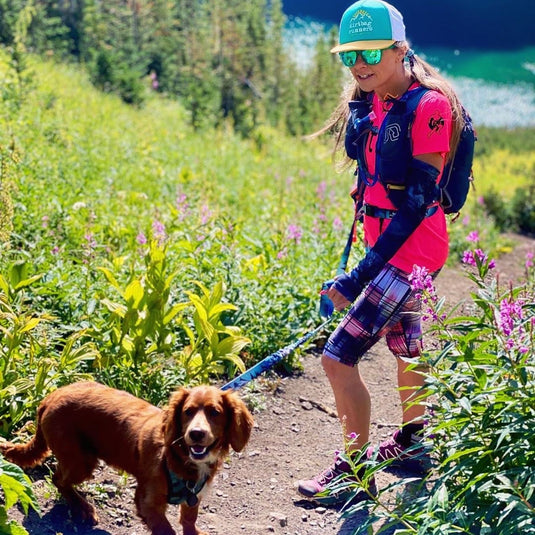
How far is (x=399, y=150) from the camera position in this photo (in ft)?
12.0

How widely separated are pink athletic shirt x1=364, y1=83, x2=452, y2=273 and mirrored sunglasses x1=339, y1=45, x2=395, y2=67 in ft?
0.75

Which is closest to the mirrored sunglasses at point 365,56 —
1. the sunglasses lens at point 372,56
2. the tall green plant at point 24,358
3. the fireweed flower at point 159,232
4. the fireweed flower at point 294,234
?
the sunglasses lens at point 372,56

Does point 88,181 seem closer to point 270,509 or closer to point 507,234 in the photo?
point 270,509

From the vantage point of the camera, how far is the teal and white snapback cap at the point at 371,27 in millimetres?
3641

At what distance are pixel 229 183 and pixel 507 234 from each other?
18.3ft

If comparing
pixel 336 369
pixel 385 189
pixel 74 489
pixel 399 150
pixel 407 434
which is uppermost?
pixel 399 150

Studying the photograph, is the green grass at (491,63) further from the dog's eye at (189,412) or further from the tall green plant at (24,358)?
the dog's eye at (189,412)

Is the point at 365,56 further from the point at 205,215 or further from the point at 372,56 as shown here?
the point at 205,215

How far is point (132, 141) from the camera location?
39.8 ft

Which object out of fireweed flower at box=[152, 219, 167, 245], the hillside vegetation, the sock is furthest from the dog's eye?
fireweed flower at box=[152, 219, 167, 245]

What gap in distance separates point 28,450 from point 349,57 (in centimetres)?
251

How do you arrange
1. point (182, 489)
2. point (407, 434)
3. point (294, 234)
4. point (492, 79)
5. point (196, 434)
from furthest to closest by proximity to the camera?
point (492, 79)
point (294, 234)
point (407, 434)
point (182, 489)
point (196, 434)

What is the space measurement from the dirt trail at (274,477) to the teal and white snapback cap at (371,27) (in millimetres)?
2484

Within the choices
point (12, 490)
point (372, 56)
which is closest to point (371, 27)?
point (372, 56)
